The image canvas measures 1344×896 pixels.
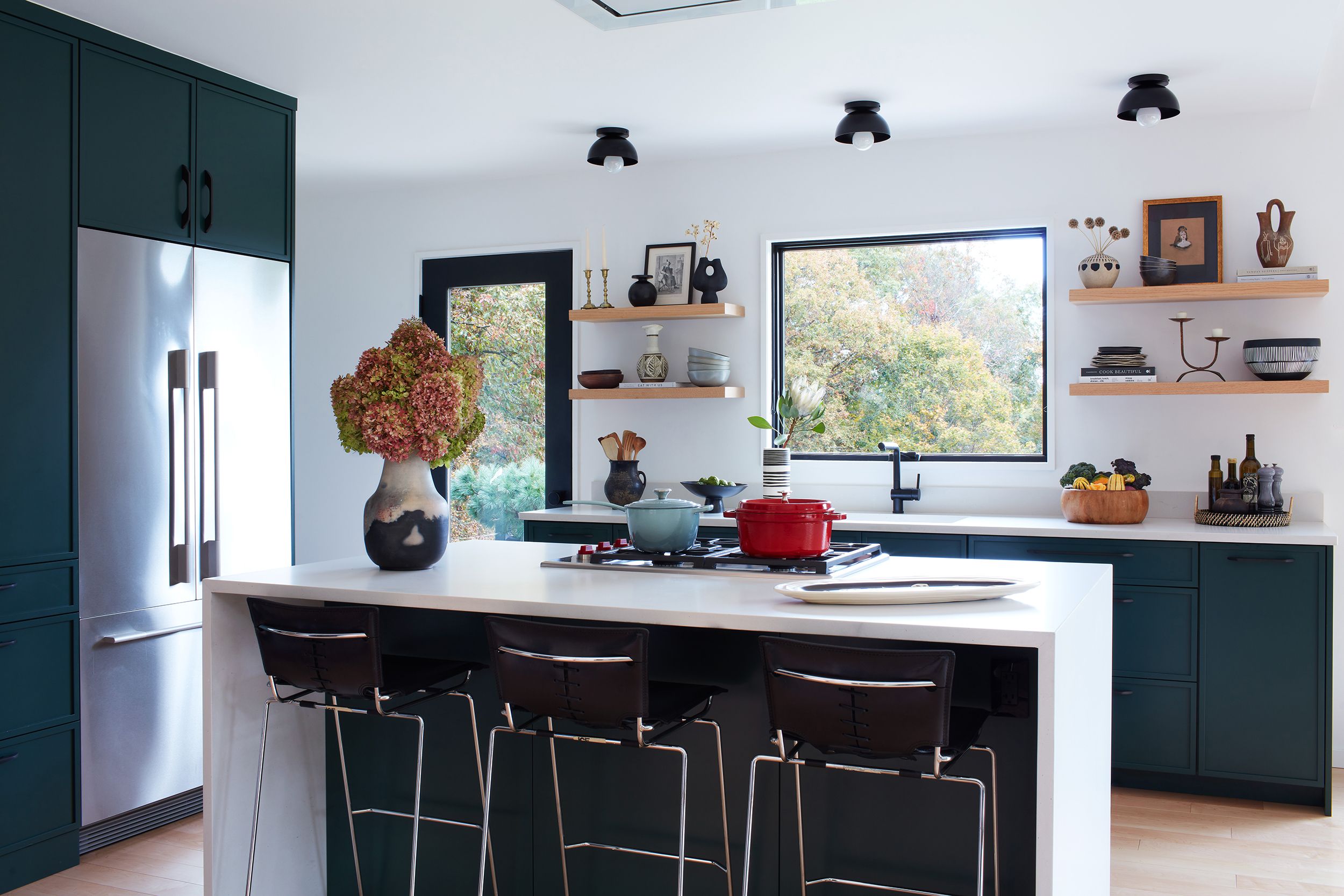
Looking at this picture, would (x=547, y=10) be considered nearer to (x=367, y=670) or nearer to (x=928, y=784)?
(x=367, y=670)

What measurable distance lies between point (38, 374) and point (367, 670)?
5.42ft

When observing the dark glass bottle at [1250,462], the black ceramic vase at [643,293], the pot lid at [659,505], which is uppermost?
the black ceramic vase at [643,293]

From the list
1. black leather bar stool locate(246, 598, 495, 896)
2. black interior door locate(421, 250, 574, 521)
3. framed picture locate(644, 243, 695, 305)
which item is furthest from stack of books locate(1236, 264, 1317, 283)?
black leather bar stool locate(246, 598, 495, 896)

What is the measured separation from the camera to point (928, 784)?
238 cm

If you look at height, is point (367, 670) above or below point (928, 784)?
above

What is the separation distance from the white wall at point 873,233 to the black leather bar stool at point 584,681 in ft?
9.28

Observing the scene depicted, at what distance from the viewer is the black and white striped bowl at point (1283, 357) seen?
4086mm

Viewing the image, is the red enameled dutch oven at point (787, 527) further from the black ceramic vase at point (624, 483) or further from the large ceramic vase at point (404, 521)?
the black ceramic vase at point (624, 483)

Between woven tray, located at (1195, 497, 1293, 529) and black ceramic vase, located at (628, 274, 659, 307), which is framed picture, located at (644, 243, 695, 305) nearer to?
black ceramic vase, located at (628, 274, 659, 307)

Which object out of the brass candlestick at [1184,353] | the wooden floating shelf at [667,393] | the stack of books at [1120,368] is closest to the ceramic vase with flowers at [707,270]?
the wooden floating shelf at [667,393]


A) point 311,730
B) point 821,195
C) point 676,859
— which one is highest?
point 821,195

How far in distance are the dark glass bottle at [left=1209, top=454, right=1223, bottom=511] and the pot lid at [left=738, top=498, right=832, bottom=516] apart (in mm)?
2105

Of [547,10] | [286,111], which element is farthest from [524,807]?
[286,111]

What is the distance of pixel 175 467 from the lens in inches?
144
